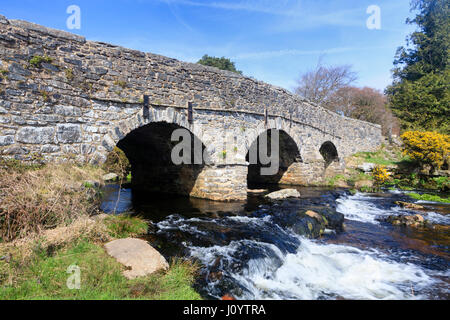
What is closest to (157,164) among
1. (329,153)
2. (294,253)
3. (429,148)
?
(294,253)

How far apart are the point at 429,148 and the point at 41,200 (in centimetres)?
1919

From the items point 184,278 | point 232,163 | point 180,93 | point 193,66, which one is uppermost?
point 193,66

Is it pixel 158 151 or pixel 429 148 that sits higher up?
pixel 429 148

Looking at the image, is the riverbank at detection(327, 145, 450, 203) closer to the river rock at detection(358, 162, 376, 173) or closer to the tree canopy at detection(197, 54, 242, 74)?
the river rock at detection(358, 162, 376, 173)

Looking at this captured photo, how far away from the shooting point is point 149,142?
11289 millimetres

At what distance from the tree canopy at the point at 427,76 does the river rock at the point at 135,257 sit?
910 inches

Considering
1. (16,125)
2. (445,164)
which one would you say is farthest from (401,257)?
(445,164)

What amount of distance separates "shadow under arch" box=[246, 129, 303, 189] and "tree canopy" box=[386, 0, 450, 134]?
1249cm

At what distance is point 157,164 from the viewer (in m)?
12.3

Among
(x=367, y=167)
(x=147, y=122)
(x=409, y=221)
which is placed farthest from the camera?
(x=367, y=167)

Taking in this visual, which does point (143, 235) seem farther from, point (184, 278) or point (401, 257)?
point (401, 257)

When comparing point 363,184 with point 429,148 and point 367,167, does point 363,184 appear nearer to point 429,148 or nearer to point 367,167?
point 367,167

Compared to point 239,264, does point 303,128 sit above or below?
above

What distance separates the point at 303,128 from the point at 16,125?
1358 cm
